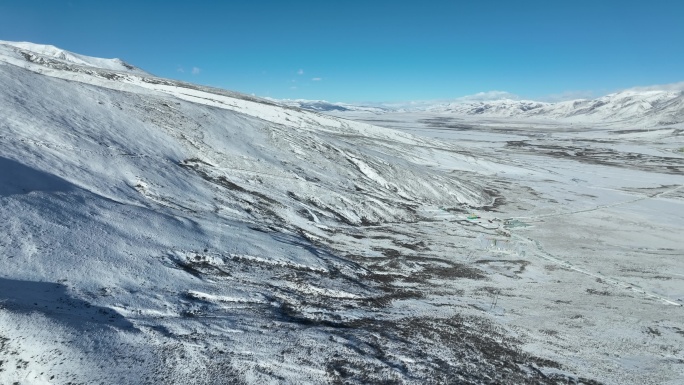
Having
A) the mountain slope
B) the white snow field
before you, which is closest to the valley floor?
the white snow field

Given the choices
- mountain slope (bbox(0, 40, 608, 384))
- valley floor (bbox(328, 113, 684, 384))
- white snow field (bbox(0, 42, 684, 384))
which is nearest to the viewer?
mountain slope (bbox(0, 40, 608, 384))

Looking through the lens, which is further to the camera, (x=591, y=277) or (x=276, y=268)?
(x=591, y=277)

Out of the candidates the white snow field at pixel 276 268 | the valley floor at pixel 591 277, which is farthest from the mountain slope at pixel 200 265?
the valley floor at pixel 591 277

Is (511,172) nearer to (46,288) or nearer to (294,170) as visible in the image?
(294,170)

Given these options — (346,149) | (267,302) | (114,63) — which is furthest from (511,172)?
(114,63)

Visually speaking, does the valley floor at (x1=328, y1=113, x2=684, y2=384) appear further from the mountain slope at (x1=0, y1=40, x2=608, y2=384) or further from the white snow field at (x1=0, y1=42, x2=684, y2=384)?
the mountain slope at (x1=0, y1=40, x2=608, y2=384)

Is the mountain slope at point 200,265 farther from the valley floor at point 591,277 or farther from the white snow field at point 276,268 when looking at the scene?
the valley floor at point 591,277

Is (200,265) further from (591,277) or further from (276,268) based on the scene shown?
(591,277)

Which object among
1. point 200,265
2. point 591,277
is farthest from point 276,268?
point 591,277
